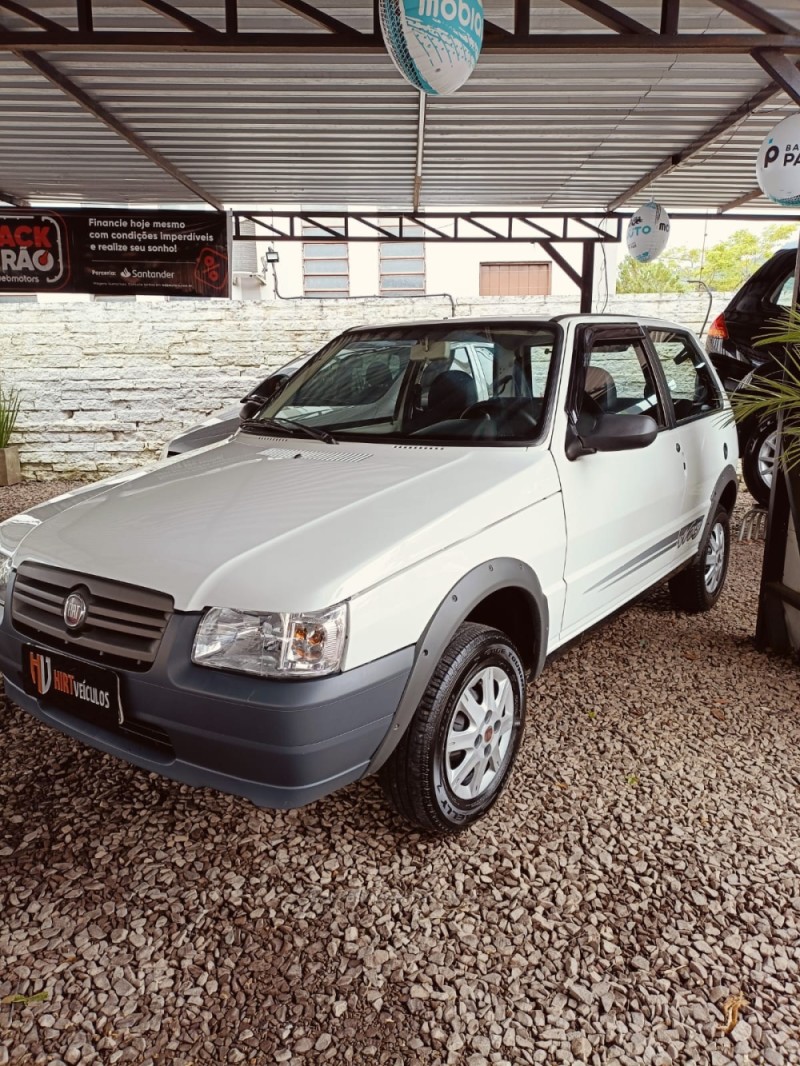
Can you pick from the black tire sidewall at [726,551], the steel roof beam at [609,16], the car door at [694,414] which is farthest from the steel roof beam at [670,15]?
the black tire sidewall at [726,551]

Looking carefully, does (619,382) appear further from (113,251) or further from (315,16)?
(113,251)

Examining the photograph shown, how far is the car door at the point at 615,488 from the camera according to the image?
3.07m

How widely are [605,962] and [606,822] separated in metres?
0.65

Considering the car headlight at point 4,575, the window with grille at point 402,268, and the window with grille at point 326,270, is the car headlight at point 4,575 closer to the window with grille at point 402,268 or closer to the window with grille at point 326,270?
the window with grille at point 402,268

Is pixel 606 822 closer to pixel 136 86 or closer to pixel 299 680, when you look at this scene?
pixel 299 680

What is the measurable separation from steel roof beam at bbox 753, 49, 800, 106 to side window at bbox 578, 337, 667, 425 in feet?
7.42

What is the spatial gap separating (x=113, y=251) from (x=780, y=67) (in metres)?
7.13

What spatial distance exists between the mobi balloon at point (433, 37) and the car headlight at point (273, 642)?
2.78m

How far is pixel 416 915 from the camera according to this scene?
7.59ft

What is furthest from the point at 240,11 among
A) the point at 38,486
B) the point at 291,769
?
the point at 38,486

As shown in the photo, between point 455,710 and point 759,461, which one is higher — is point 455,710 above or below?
below

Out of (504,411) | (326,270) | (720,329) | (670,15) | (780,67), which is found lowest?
(504,411)

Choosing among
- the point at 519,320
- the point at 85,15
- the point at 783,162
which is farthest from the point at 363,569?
the point at 783,162

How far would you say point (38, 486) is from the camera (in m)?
9.77
